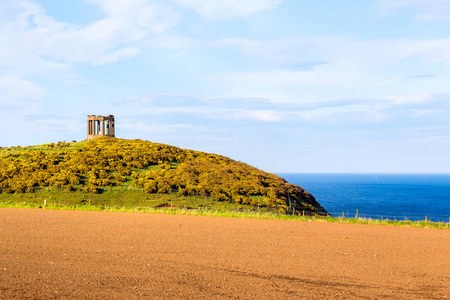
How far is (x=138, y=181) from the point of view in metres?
45.2

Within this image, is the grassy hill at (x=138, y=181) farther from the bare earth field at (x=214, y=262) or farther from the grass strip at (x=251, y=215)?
the bare earth field at (x=214, y=262)

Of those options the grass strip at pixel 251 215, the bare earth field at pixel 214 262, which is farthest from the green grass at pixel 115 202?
the bare earth field at pixel 214 262

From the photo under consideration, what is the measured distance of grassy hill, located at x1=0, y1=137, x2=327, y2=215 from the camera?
135 ft

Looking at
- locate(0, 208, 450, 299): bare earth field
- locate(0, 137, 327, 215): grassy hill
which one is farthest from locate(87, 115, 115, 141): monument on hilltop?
locate(0, 208, 450, 299): bare earth field

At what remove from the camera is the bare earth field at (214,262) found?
11.7 meters

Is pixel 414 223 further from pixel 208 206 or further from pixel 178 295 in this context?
pixel 178 295

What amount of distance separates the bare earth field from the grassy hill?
50.8 ft

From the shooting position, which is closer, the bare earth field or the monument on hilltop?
the bare earth field

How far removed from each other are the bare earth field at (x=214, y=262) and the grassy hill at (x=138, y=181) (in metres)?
15.5

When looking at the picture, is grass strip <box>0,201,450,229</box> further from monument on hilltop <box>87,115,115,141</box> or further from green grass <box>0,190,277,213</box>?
monument on hilltop <box>87,115,115,141</box>

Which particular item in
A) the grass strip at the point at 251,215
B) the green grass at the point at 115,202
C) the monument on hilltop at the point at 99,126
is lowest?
the grass strip at the point at 251,215

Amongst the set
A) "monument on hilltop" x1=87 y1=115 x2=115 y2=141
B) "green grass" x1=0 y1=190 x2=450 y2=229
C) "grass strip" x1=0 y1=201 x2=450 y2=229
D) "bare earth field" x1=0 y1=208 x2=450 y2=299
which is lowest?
"bare earth field" x1=0 y1=208 x2=450 y2=299

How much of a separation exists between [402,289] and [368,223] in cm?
1905

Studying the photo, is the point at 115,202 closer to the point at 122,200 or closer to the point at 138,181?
the point at 122,200
